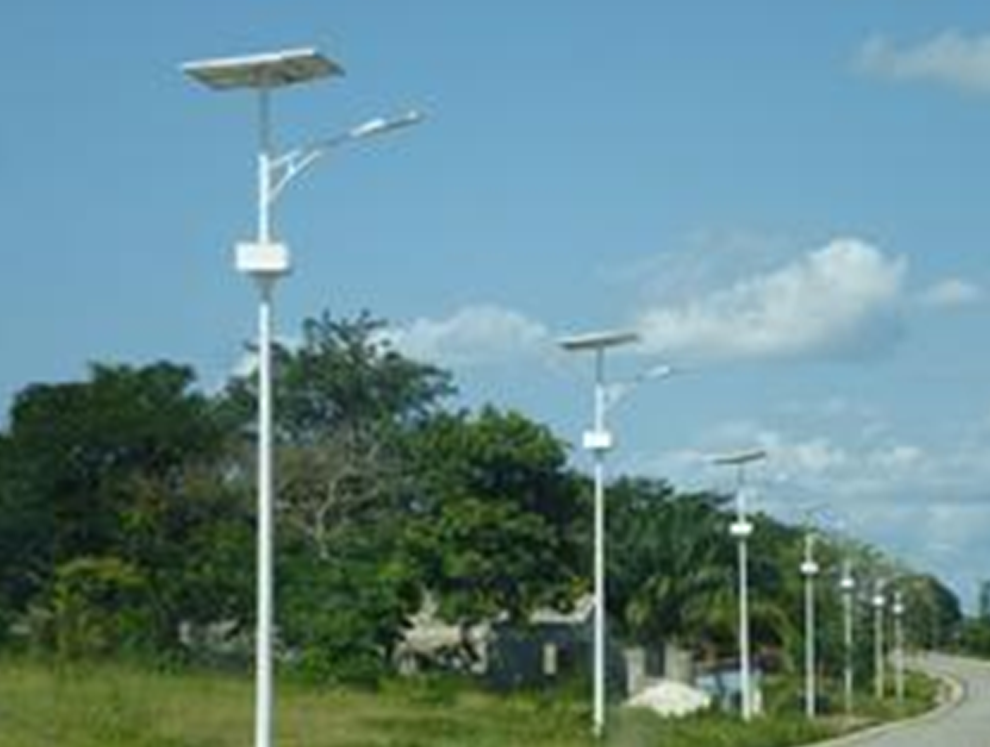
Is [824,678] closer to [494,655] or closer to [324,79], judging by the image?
[494,655]

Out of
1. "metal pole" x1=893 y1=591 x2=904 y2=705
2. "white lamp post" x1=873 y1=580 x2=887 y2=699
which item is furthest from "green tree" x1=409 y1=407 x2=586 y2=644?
"metal pole" x1=893 y1=591 x2=904 y2=705

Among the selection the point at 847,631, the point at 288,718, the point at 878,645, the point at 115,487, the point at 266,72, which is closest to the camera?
the point at 266,72

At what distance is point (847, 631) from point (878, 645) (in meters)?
11.8

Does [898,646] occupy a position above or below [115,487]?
below

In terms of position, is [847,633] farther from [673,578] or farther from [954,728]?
[954,728]

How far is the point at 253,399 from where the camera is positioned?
9838 cm

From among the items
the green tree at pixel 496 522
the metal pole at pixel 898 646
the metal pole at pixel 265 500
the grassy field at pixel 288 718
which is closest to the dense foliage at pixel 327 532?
the green tree at pixel 496 522

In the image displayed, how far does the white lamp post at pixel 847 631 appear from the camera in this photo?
309 feet

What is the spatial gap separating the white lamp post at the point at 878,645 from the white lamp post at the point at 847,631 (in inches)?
68.3

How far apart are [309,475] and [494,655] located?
15049mm

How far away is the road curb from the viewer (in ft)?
209

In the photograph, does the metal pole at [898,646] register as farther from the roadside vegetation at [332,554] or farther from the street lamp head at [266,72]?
the street lamp head at [266,72]

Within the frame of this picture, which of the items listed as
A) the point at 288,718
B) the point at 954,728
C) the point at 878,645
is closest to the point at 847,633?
the point at 878,645

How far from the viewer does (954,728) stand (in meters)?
73.9
